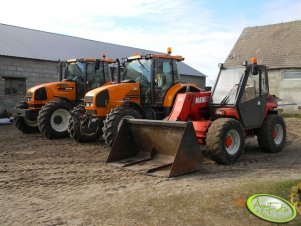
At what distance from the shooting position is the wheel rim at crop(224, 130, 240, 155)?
305 inches

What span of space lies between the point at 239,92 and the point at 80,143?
174 inches

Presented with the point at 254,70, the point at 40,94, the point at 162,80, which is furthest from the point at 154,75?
the point at 40,94

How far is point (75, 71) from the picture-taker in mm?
12703

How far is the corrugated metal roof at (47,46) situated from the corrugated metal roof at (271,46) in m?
7.41

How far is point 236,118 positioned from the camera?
8.40 metres

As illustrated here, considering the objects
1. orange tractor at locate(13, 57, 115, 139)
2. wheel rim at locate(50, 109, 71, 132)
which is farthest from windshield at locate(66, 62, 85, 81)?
wheel rim at locate(50, 109, 71, 132)

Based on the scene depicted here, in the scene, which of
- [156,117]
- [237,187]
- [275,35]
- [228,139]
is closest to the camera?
[237,187]

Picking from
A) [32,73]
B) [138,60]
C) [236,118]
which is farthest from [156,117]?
A: [32,73]

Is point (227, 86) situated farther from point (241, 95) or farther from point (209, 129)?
point (209, 129)

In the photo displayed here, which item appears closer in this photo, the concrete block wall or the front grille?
the front grille

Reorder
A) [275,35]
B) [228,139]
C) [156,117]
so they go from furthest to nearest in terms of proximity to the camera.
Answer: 1. [275,35]
2. [156,117]
3. [228,139]

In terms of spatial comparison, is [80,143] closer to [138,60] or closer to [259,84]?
[138,60]

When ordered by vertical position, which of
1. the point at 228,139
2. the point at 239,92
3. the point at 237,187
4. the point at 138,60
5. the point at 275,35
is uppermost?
the point at 275,35

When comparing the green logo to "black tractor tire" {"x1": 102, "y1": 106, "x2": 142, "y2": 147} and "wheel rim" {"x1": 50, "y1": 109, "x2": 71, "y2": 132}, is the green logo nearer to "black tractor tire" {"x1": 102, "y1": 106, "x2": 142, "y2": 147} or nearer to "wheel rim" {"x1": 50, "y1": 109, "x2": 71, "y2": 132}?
"black tractor tire" {"x1": 102, "y1": 106, "x2": 142, "y2": 147}
